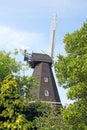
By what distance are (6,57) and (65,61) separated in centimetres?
1125

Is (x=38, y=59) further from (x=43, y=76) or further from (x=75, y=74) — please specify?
(x=75, y=74)

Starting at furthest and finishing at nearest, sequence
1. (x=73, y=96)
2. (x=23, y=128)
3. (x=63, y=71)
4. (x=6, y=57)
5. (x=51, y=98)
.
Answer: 1. (x=51, y=98)
2. (x=6, y=57)
3. (x=23, y=128)
4. (x=63, y=71)
5. (x=73, y=96)

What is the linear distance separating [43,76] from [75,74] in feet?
98.5

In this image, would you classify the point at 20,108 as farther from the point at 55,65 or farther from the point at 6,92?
the point at 55,65

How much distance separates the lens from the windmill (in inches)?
2044

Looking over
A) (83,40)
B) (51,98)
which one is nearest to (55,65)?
(83,40)

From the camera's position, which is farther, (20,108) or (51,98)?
(51,98)

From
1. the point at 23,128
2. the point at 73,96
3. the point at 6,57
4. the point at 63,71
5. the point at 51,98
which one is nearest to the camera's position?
the point at 73,96

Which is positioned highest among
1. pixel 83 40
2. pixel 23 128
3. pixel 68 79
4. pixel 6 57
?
pixel 6 57

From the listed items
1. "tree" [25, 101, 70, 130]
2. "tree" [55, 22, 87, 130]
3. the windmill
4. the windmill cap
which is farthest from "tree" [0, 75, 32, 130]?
the windmill cap

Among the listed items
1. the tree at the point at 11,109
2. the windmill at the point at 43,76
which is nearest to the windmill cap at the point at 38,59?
the windmill at the point at 43,76

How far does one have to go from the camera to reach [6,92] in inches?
1161

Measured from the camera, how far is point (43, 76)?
5409 cm

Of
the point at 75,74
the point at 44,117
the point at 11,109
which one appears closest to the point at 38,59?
the point at 44,117
